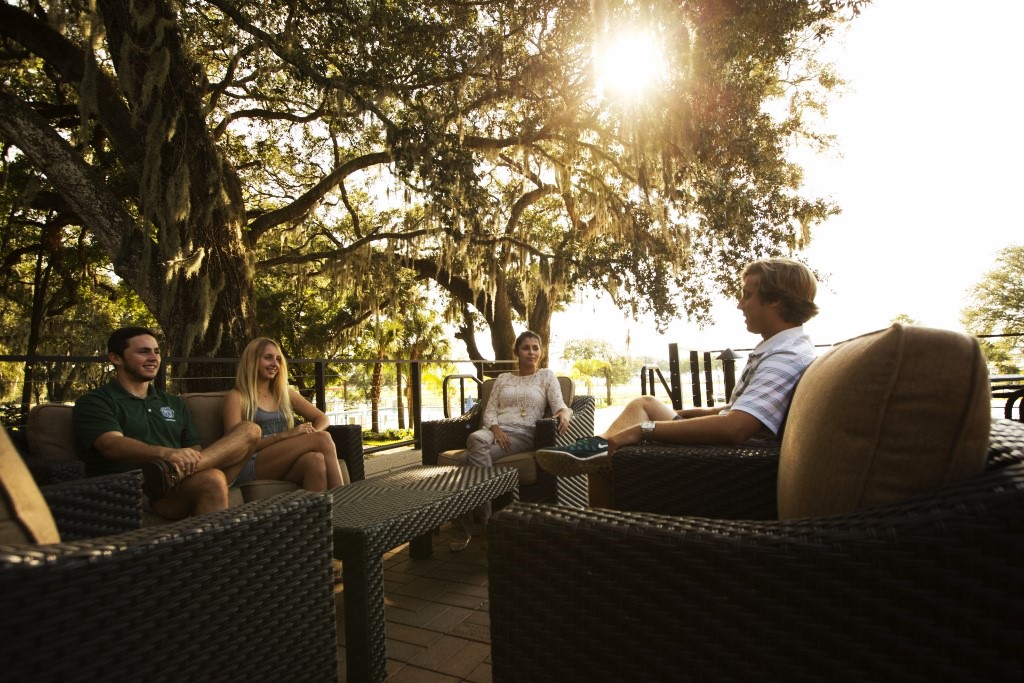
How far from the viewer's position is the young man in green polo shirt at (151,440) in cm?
204

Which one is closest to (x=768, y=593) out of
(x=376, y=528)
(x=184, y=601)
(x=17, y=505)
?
(x=184, y=601)

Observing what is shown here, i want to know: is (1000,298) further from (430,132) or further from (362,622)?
(362,622)

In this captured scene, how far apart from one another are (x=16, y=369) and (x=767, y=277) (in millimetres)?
23454

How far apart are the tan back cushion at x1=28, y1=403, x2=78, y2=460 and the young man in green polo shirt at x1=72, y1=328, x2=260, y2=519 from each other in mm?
75

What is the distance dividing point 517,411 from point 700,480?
2.05m

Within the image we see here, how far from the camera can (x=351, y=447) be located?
10.3 ft

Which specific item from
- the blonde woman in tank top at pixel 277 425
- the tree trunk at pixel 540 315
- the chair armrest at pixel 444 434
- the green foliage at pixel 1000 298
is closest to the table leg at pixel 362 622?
the blonde woman in tank top at pixel 277 425

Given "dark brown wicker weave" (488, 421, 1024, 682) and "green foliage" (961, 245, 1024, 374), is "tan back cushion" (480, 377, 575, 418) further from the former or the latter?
"green foliage" (961, 245, 1024, 374)

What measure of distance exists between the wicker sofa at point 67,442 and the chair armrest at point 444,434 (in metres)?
0.63

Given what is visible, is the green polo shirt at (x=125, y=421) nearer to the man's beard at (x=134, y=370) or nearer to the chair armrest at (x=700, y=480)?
the man's beard at (x=134, y=370)

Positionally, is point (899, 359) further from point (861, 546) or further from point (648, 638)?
point (648, 638)

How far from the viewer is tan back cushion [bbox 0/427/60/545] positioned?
0.74 metres

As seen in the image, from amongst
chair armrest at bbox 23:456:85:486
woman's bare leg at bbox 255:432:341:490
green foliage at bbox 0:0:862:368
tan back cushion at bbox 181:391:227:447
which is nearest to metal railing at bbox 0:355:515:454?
tan back cushion at bbox 181:391:227:447

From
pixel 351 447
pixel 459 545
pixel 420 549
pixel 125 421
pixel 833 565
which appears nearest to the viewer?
pixel 833 565
